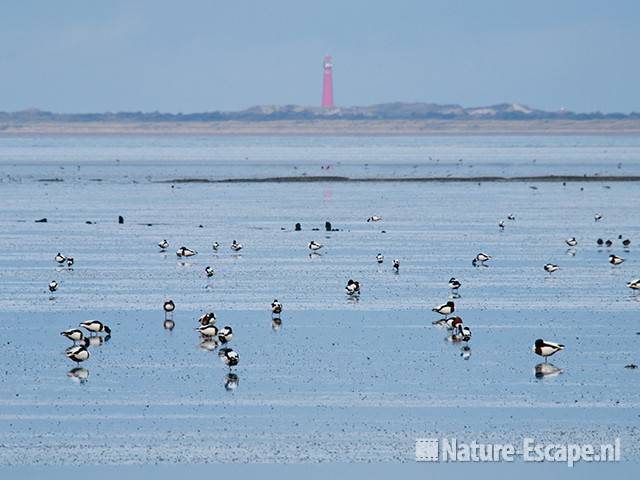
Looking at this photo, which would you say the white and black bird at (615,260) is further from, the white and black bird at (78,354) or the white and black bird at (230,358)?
the white and black bird at (78,354)

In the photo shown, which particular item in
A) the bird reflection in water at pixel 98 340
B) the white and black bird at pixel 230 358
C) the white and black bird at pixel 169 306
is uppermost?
the white and black bird at pixel 169 306

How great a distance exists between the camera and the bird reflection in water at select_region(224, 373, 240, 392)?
17.1 m

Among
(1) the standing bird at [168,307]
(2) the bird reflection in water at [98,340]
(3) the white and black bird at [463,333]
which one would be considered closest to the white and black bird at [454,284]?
(3) the white and black bird at [463,333]

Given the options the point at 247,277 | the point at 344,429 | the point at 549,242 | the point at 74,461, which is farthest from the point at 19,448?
the point at 549,242

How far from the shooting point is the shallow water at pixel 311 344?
15000 mm

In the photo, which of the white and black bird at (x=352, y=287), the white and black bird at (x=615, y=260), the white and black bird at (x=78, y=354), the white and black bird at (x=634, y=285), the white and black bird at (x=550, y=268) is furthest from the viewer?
the white and black bird at (x=615, y=260)

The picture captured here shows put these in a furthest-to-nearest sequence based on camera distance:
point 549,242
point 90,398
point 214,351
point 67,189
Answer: point 67,189 < point 549,242 < point 214,351 < point 90,398

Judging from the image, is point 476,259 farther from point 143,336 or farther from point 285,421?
point 285,421

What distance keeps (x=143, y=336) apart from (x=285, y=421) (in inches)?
229

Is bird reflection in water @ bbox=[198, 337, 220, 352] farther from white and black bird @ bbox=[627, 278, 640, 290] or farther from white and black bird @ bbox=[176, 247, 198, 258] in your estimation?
white and black bird @ bbox=[176, 247, 198, 258]

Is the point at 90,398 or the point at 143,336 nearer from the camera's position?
Answer: the point at 90,398

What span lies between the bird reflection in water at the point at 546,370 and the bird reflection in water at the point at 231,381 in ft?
12.1

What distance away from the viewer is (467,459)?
46.4 ft

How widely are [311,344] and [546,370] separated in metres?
3.47
